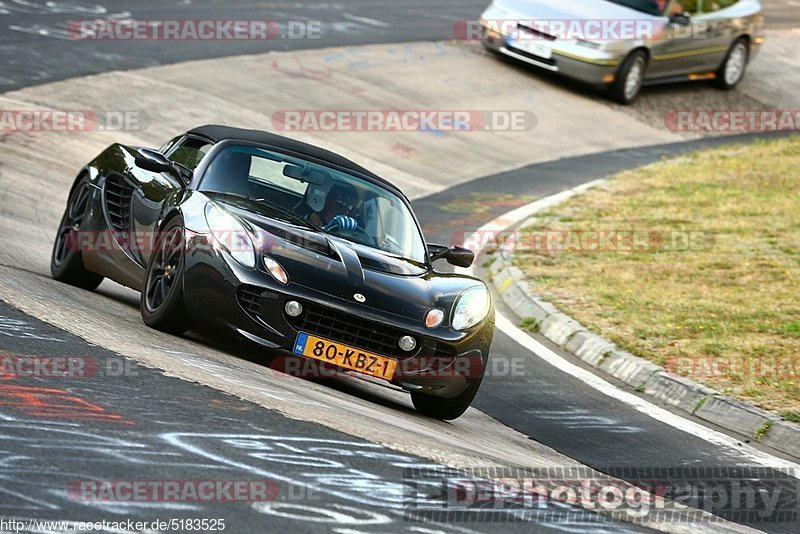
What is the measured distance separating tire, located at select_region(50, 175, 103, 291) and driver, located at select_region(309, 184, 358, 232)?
73.5 inches

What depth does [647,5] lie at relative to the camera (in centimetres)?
2142

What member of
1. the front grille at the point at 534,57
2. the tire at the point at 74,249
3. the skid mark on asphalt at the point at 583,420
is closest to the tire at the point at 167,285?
the tire at the point at 74,249

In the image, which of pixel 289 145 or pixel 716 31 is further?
pixel 716 31

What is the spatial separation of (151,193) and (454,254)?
1.96 m

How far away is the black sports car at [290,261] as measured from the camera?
745cm

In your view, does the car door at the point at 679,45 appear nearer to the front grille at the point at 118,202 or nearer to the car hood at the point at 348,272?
the front grille at the point at 118,202

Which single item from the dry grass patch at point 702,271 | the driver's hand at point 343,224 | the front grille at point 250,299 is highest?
the driver's hand at point 343,224

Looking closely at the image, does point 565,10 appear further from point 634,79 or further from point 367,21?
point 367,21

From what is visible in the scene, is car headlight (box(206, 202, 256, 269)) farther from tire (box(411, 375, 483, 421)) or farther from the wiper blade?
tire (box(411, 375, 483, 421))

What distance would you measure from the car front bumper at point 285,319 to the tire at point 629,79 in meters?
13.9

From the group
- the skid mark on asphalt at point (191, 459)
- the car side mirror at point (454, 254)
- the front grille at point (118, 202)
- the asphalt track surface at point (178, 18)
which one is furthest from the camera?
the asphalt track surface at point (178, 18)

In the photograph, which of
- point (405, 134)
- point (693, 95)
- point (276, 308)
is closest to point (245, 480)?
point (276, 308)

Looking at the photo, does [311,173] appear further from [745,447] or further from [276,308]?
[745,447]

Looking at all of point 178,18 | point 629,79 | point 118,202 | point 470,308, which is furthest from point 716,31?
point 470,308
